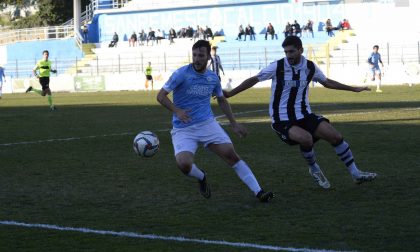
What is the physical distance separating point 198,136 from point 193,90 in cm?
51

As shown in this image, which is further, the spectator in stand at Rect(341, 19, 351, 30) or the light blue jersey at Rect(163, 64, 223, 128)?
the spectator in stand at Rect(341, 19, 351, 30)

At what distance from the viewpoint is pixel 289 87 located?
10.4 meters

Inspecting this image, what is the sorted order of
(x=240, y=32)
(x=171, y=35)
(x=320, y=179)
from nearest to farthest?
(x=320, y=179) < (x=240, y=32) < (x=171, y=35)

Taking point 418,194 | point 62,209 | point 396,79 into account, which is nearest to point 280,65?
point 418,194

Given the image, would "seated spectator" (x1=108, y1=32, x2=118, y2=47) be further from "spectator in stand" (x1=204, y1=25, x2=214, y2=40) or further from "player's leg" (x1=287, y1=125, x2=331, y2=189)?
"player's leg" (x1=287, y1=125, x2=331, y2=189)

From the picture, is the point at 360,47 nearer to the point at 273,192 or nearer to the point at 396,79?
the point at 396,79

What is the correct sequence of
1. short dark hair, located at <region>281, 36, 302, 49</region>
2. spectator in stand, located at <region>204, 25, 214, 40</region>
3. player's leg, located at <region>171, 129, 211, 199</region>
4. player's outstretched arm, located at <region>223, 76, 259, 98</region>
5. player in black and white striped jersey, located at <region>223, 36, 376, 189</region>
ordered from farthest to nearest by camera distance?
spectator in stand, located at <region>204, 25, 214, 40</region>
player in black and white striped jersey, located at <region>223, 36, 376, 189</region>
player's outstretched arm, located at <region>223, 76, 259, 98</region>
short dark hair, located at <region>281, 36, 302, 49</region>
player's leg, located at <region>171, 129, 211, 199</region>

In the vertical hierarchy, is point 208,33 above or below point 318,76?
above

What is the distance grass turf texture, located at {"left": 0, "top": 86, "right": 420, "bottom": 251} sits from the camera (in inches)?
299

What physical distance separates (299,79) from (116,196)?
2.60 metres

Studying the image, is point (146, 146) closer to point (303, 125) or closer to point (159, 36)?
point (303, 125)

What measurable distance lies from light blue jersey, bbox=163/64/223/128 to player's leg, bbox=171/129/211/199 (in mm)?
113

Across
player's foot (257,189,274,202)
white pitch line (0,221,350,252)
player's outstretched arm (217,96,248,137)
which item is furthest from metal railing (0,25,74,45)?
white pitch line (0,221,350,252)

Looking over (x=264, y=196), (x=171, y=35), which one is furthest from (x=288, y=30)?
(x=264, y=196)
